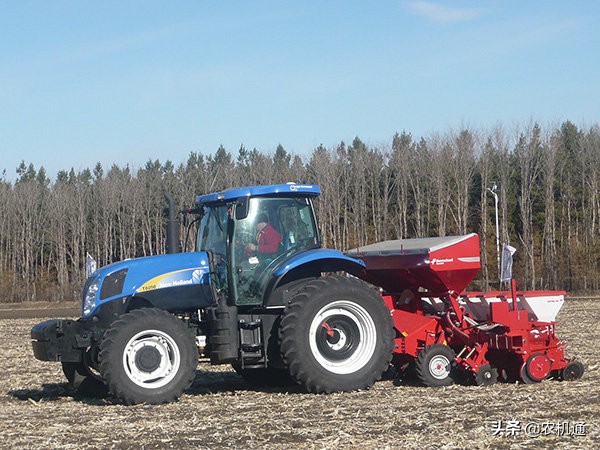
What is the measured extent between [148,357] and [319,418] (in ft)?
7.27

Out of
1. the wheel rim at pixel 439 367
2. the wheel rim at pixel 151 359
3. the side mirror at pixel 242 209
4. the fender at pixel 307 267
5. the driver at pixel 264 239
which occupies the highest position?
the side mirror at pixel 242 209

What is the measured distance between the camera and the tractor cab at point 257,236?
10336 millimetres

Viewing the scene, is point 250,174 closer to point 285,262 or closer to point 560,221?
point 560,221

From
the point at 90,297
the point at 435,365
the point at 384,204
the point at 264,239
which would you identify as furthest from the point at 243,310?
the point at 384,204

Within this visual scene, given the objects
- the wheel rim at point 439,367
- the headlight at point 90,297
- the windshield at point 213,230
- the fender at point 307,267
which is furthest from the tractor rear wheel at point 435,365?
the headlight at point 90,297

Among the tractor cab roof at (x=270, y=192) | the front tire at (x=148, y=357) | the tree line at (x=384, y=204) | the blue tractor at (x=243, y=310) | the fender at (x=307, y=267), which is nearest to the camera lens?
the front tire at (x=148, y=357)

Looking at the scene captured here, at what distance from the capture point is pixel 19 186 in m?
75.0

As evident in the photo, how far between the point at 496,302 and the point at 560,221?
51.3 metres

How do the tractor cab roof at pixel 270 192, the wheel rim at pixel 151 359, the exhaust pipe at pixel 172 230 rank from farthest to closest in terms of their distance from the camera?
the exhaust pipe at pixel 172 230 < the tractor cab roof at pixel 270 192 < the wheel rim at pixel 151 359

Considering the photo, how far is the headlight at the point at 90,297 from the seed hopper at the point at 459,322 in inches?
131

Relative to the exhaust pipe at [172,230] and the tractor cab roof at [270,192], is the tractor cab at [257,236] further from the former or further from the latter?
the exhaust pipe at [172,230]

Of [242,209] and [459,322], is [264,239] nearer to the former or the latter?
[242,209]

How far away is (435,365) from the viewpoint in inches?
415

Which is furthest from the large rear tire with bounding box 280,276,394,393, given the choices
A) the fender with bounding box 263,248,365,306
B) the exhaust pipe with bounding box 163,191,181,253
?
the exhaust pipe with bounding box 163,191,181,253
